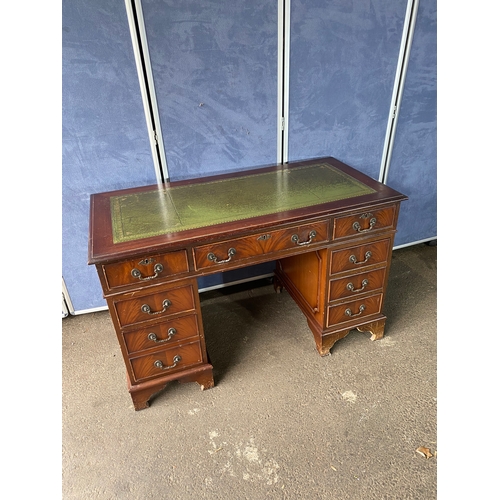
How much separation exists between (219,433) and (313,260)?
904 mm

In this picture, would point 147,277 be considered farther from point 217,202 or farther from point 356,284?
point 356,284

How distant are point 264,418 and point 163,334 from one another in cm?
60

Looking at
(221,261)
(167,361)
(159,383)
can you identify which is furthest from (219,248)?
(159,383)

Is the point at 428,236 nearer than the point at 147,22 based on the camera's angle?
No

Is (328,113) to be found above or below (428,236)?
above

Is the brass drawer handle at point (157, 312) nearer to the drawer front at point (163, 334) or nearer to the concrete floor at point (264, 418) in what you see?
the drawer front at point (163, 334)

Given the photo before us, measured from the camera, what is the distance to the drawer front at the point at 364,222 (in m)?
1.58

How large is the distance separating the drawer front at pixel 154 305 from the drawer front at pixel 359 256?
0.68m

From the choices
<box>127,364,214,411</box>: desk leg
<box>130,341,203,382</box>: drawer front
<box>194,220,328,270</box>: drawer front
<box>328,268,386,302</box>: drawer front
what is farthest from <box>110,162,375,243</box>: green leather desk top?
<box>127,364,214,411</box>: desk leg

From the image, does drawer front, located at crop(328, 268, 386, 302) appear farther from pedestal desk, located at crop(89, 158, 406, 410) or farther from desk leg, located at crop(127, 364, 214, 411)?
desk leg, located at crop(127, 364, 214, 411)

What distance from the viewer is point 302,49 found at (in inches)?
72.1
